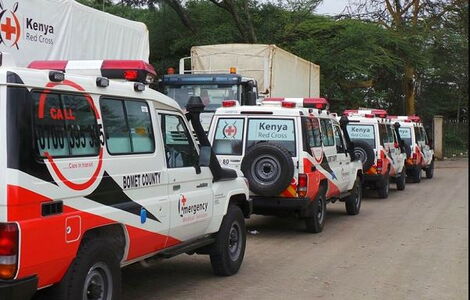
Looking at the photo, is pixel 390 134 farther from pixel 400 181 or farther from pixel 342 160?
pixel 342 160

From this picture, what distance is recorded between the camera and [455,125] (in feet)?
106

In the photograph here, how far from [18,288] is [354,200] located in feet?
31.1

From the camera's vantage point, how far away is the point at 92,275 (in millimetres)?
4484

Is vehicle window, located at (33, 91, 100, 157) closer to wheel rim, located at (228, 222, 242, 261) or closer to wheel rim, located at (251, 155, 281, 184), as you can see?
wheel rim, located at (228, 222, 242, 261)

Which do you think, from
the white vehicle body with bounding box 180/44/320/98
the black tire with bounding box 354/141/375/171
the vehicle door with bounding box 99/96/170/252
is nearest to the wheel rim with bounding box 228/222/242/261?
the vehicle door with bounding box 99/96/170/252

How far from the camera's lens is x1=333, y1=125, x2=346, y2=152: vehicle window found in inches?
442

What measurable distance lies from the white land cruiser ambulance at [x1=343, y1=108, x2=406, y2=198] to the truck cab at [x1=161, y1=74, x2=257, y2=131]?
2887mm

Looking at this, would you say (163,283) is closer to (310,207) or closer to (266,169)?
(266,169)

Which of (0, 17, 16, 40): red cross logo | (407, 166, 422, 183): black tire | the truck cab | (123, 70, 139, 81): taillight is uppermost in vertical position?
(0, 17, 16, 40): red cross logo

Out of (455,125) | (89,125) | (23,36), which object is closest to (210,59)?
(23,36)

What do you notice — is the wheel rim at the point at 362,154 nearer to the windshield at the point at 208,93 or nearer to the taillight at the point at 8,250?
the windshield at the point at 208,93

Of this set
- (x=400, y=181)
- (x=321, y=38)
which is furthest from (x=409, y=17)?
(x=400, y=181)

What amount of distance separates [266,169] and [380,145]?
23.4ft

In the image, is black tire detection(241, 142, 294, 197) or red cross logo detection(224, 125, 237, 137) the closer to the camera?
black tire detection(241, 142, 294, 197)
